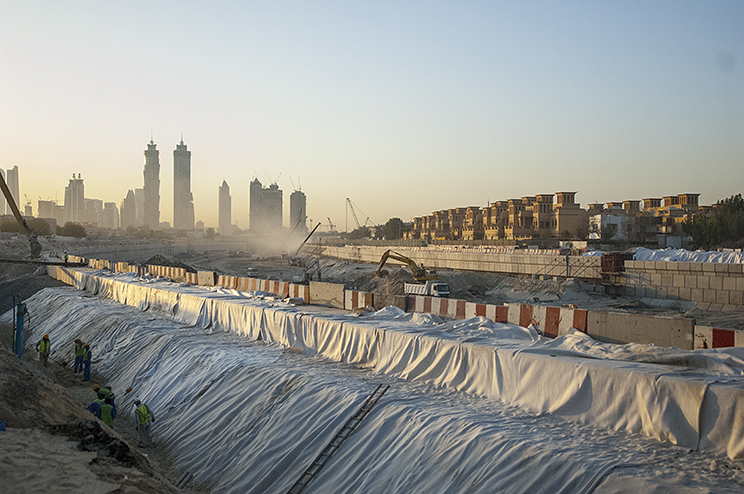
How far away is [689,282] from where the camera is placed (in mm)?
31531

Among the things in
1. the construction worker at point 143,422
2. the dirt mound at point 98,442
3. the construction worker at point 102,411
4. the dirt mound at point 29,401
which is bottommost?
the construction worker at point 143,422

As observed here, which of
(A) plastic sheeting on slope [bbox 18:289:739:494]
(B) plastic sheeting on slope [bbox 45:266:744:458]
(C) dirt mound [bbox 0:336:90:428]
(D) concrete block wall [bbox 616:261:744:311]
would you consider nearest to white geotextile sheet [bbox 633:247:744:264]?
(D) concrete block wall [bbox 616:261:744:311]

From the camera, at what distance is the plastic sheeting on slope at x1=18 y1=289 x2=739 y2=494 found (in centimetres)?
724

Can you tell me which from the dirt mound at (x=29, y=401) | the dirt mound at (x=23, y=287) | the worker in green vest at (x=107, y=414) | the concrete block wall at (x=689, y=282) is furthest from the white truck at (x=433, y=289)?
the dirt mound at (x=23, y=287)

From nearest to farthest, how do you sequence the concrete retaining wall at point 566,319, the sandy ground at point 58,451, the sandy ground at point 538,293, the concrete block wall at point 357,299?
the sandy ground at point 58,451, the concrete retaining wall at point 566,319, the concrete block wall at point 357,299, the sandy ground at point 538,293

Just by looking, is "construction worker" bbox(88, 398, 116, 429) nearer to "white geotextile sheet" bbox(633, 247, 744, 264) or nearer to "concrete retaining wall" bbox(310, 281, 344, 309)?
"concrete retaining wall" bbox(310, 281, 344, 309)

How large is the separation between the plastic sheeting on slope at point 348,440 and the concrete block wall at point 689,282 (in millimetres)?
26656

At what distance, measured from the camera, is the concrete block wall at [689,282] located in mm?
29172

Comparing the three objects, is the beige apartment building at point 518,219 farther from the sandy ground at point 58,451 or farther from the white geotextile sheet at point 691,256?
the sandy ground at point 58,451

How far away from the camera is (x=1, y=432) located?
8219mm

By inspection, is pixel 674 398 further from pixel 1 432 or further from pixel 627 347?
pixel 1 432

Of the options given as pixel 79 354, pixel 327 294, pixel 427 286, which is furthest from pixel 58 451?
pixel 427 286

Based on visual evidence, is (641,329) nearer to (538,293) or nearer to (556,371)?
(556,371)

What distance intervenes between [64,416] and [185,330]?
35.0ft
